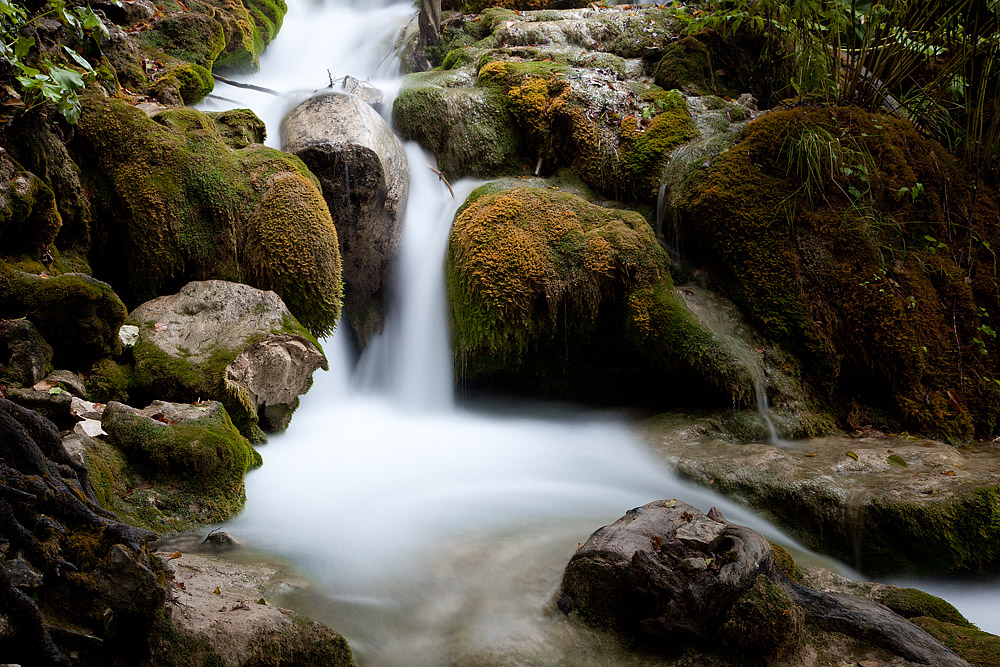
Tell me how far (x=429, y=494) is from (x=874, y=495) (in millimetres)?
2784

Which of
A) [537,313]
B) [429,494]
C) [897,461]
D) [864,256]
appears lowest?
[429,494]

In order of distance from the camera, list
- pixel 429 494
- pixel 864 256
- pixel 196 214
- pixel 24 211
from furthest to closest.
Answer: pixel 864 256 → pixel 196 214 → pixel 429 494 → pixel 24 211

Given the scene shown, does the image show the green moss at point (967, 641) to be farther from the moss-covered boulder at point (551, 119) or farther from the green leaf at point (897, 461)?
the moss-covered boulder at point (551, 119)

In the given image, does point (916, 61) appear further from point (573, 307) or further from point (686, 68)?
point (573, 307)

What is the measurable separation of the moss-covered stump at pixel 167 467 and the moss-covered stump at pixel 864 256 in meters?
A: 4.50

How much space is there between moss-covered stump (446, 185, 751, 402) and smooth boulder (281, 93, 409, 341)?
78 centimetres

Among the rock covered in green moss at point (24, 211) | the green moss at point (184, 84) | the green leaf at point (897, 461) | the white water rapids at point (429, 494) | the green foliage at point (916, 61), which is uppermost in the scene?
the green foliage at point (916, 61)

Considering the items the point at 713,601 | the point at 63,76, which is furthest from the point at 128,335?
the point at 713,601

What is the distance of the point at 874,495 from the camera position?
12.9 feet

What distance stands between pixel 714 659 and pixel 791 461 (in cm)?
237

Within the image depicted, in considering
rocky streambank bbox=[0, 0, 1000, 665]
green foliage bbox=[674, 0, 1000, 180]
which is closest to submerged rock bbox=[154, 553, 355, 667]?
rocky streambank bbox=[0, 0, 1000, 665]

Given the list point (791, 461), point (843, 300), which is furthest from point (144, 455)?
point (843, 300)

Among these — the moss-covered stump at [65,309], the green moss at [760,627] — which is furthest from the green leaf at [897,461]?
the moss-covered stump at [65,309]

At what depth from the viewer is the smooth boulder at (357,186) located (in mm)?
6008
